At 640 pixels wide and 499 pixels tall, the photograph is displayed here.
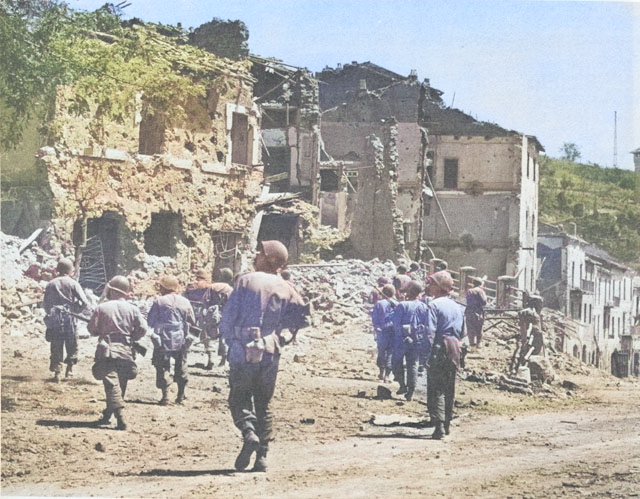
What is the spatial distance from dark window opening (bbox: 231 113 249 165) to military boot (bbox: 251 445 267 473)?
3.13m

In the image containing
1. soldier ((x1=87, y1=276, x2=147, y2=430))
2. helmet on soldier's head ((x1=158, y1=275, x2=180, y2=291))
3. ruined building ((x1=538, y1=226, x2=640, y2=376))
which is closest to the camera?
soldier ((x1=87, y1=276, x2=147, y2=430))

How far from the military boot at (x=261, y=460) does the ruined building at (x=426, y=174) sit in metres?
2.60

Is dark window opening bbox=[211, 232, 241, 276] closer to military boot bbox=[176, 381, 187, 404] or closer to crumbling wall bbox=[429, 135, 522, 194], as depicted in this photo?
military boot bbox=[176, 381, 187, 404]

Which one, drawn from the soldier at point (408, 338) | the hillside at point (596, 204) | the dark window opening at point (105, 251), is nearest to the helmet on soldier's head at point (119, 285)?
the dark window opening at point (105, 251)

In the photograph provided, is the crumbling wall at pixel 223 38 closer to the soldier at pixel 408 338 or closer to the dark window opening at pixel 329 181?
the dark window opening at pixel 329 181

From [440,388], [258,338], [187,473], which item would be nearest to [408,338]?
[440,388]

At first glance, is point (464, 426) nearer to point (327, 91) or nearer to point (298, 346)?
point (298, 346)

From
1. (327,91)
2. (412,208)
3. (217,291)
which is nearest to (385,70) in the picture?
(327,91)

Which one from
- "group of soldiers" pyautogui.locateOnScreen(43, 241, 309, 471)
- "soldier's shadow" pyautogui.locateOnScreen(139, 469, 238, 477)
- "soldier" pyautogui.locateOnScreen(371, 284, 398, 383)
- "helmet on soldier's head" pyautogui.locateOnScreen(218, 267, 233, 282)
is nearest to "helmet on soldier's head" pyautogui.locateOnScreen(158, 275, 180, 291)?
"group of soldiers" pyautogui.locateOnScreen(43, 241, 309, 471)

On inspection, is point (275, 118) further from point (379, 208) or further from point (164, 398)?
point (164, 398)

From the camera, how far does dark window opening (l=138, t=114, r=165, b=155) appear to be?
8.84 m

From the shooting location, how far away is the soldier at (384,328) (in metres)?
8.78

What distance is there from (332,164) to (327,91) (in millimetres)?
687

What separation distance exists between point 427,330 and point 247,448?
2223mm
